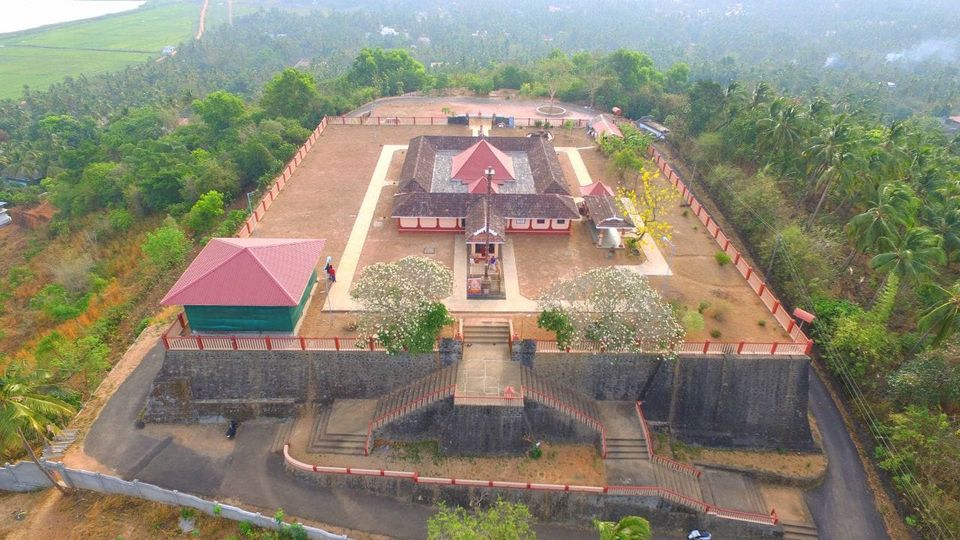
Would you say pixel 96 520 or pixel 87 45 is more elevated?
pixel 87 45

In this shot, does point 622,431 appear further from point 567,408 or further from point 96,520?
point 96,520

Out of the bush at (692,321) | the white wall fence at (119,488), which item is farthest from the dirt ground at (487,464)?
the bush at (692,321)

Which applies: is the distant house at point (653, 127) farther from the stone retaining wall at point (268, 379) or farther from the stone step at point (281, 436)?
the stone step at point (281, 436)

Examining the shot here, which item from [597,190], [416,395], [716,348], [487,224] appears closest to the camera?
[416,395]

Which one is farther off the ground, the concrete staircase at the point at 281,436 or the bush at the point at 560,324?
the bush at the point at 560,324

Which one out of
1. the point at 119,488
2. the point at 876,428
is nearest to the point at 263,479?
the point at 119,488
